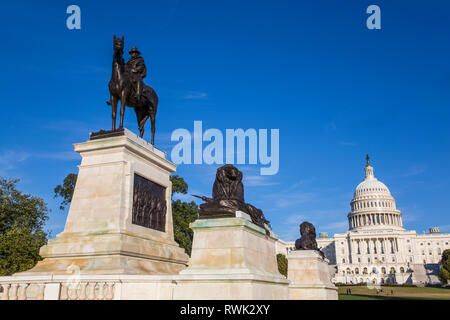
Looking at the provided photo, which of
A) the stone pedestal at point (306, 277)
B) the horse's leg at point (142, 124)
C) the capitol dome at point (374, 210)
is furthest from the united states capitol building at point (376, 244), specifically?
the horse's leg at point (142, 124)

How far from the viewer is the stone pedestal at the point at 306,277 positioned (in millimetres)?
21641

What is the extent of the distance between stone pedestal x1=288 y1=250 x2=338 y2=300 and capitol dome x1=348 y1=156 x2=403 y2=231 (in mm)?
172744

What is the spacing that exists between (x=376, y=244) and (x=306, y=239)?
553 feet

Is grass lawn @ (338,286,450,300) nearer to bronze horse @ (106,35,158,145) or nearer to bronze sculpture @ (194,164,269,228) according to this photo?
bronze sculpture @ (194,164,269,228)

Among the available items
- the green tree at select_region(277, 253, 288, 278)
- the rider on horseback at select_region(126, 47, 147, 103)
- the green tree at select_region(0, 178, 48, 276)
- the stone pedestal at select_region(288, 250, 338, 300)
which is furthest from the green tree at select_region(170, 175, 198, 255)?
the green tree at select_region(277, 253, 288, 278)

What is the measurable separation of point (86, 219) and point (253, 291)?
7.47 m

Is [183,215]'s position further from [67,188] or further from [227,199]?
[227,199]

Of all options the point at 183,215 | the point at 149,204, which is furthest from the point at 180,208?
the point at 149,204

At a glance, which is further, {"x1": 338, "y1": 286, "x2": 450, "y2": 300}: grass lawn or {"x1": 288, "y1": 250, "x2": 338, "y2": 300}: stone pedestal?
{"x1": 338, "y1": 286, "x2": 450, "y2": 300}: grass lawn

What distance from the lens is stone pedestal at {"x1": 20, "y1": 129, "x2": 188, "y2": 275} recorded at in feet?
45.2

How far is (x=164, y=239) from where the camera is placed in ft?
57.6

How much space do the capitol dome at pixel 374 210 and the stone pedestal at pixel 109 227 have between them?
181896 millimetres

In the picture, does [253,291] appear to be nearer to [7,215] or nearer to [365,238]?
[7,215]
